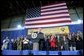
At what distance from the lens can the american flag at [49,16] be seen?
25.7 ft

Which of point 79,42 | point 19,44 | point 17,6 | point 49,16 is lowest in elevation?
point 19,44

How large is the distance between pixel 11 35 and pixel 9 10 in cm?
287

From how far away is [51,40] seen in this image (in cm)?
724

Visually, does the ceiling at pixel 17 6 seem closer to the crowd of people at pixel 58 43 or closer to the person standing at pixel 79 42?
the crowd of people at pixel 58 43

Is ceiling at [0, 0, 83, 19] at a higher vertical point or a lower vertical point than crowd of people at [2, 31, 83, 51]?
higher

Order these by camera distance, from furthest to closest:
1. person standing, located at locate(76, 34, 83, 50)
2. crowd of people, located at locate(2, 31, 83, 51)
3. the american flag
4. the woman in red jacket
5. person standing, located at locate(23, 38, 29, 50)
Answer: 1. the american flag
2. person standing, located at locate(23, 38, 29, 50)
3. the woman in red jacket
4. crowd of people, located at locate(2, 31, 83, 51)
5. person standing, located at locate(76, 34, 83, 50)

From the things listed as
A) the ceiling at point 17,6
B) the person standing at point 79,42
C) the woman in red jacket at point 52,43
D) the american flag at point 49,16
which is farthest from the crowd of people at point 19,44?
the ceiling at point 17,6

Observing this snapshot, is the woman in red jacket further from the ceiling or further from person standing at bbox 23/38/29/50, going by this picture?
the ceiling

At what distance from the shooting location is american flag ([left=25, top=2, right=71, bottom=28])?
25.7 ft

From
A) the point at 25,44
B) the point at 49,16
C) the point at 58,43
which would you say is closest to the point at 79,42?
the point at 58,43

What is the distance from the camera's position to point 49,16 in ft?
26.7

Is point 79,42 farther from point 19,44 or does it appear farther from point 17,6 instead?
point 17,6

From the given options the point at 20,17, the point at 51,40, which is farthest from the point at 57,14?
the point at 20,17

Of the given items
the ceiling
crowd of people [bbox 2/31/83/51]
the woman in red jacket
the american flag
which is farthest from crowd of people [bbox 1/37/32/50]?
the ceiling
